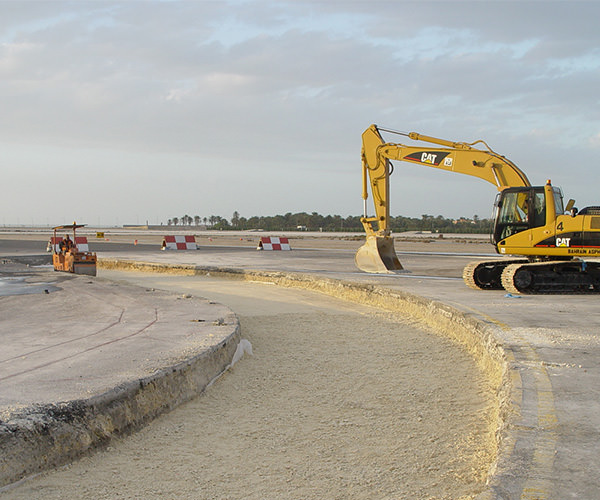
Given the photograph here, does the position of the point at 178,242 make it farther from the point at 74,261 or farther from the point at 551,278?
the point at 551,278

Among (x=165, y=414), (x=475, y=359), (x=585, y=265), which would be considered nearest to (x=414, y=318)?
(x=475, y=359)

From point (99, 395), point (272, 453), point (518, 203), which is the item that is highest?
point (518, 203)

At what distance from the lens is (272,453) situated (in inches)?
184

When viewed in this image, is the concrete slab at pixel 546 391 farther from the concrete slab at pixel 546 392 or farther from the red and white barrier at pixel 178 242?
the red and white barrier at pixel 178 242

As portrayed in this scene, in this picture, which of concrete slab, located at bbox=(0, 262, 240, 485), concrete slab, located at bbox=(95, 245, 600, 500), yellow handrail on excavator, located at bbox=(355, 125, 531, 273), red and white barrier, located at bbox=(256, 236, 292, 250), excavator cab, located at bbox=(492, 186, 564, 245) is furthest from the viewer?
red and white barrier, located at bbox=(256, 236, 292, 250)

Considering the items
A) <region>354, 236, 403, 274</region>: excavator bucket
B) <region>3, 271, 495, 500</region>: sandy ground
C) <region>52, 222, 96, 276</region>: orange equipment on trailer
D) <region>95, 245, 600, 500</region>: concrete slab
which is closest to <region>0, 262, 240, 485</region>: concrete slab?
<region>3, 271, 495, 500</region>: sandy ground

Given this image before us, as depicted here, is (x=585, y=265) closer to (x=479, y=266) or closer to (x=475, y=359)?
(x=479, y=266)

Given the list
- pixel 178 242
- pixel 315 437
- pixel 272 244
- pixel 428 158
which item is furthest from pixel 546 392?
pixel 178 242

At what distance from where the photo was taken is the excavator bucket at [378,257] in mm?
19156

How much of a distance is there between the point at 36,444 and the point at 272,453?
5.36 feet

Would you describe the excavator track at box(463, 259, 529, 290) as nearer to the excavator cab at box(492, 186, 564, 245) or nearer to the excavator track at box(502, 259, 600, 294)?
the excavator cab at box(492, 186, 564, 245)

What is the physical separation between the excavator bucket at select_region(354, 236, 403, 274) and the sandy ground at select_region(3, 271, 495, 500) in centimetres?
1045

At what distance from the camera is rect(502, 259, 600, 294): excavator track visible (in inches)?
537

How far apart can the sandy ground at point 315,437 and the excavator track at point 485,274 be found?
20.4 feet
